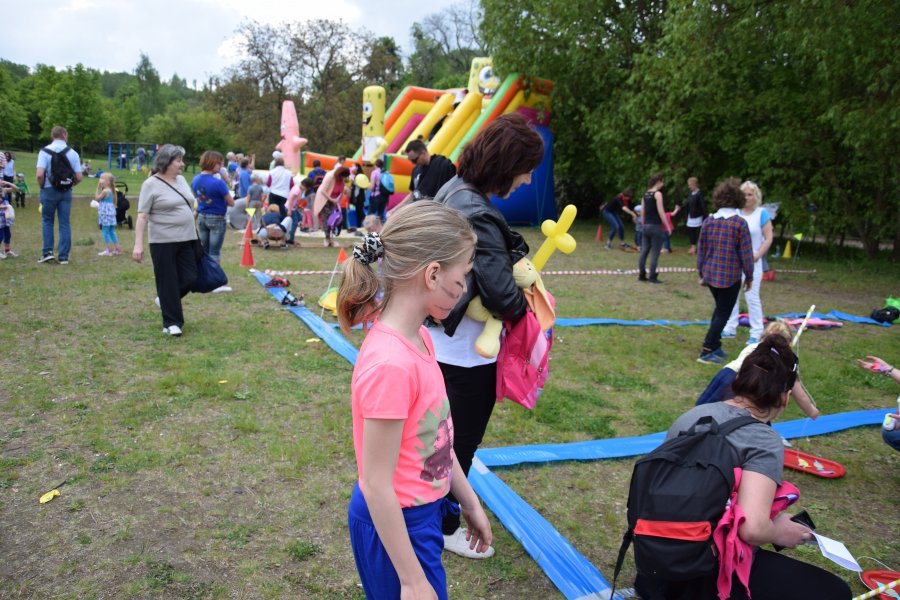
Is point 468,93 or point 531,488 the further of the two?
point 468,93

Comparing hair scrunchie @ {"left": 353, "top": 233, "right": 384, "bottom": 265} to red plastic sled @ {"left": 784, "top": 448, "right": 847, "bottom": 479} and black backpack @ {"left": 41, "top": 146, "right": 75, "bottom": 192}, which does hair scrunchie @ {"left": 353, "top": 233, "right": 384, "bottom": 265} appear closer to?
red plastic sled @ {"left": 784, "top": 448, "right": 847, "bottom": 479}

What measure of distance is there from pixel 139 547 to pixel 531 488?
2.11 meters

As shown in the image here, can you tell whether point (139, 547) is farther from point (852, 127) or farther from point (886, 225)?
point (886, 225)

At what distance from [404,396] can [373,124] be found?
20.3 metres


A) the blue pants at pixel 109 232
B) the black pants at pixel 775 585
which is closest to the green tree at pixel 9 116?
the blue pants at pixel 109 232

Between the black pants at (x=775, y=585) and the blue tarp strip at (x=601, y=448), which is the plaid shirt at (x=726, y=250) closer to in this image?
the blue tarp strip at (x=601, y=448)

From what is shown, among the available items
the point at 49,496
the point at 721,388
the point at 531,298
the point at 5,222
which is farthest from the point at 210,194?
the point at 721,388

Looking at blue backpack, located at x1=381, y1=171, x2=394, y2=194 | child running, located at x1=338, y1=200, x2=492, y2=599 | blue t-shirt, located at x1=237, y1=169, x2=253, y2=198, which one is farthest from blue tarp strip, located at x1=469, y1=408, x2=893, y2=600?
blue t-shirt, located at x1=237, y1=169, x2=253, y2=198

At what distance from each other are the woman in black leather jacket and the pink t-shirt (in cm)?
89

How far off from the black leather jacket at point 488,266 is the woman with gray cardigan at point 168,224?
13.8 feet

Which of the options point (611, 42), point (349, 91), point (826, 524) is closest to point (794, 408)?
point (826, 524)

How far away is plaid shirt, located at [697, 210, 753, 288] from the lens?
600 cm

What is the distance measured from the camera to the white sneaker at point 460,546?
306cm

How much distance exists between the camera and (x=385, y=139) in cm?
2114
